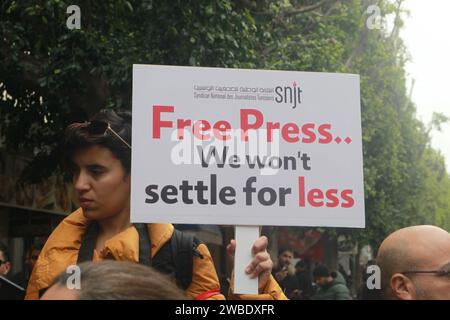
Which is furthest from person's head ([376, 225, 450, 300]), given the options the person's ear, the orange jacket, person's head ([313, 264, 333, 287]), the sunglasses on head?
person's head ([313, 264, 333, 287])

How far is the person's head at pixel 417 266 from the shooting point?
272 centimetres

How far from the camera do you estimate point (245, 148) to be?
3.22 m

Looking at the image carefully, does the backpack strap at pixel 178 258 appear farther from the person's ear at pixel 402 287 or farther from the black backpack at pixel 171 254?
the person's ear at pixel 402 287

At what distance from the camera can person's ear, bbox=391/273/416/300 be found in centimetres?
273

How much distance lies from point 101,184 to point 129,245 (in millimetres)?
298

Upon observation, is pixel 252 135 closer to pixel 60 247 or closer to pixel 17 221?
pixel 60 247

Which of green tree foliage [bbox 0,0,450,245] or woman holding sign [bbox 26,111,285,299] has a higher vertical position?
green tree foliage [bbox 0,0,450,245]

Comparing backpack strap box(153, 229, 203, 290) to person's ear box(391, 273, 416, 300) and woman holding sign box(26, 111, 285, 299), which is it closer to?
woman holding sign box(26, 111, 285, 299)

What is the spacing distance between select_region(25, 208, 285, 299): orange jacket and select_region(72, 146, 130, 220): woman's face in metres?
0.08

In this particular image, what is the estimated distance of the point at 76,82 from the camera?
22.0 feet

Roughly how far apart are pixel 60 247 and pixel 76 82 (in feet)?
11.4

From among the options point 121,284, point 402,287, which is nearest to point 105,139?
point 402,287

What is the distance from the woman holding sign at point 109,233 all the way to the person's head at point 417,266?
541mm
